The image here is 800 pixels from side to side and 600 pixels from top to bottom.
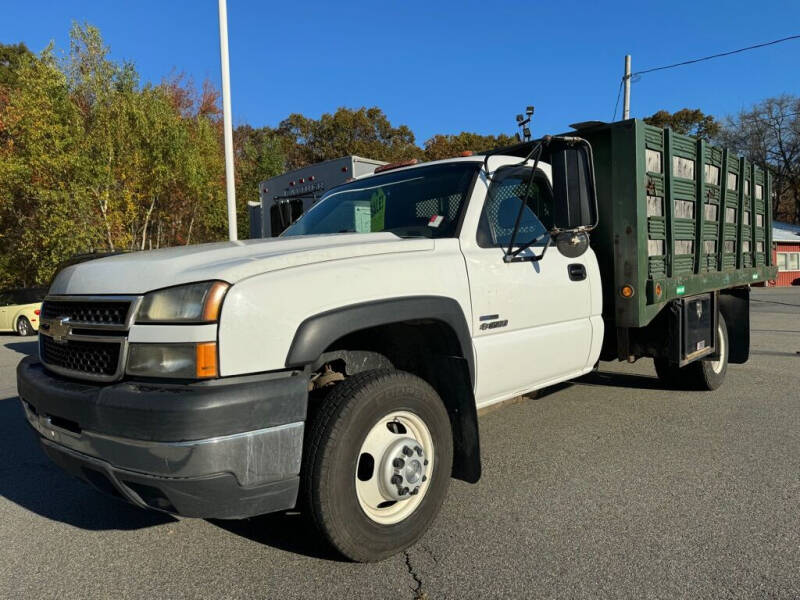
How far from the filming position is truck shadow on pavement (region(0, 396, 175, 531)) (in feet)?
10.8

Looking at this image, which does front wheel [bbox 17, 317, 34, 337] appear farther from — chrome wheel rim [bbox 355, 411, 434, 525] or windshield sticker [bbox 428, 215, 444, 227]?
chrome wheel rim [bbox 355, 411, 434, 525]

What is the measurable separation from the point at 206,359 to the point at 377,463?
95cm

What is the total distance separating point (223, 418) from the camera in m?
2.13

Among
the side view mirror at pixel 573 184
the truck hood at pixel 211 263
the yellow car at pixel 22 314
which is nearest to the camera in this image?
the truck hood at pixel 211 263

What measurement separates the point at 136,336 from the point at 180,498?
654 mm

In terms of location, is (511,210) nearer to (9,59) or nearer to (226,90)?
(226,90)

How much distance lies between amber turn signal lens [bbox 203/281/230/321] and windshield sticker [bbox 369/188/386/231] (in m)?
1.60

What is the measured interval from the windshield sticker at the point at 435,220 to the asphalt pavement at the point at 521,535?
1637 mm

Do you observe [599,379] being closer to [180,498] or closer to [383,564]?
[383,564]

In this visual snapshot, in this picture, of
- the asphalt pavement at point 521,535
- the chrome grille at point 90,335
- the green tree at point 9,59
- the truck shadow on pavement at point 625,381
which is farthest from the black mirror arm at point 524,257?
the green tree at point 9,59

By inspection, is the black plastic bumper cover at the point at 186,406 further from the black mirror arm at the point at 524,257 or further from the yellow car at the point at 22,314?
the yellow car at the point at 22,314

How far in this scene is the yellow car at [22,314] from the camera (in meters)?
14.8

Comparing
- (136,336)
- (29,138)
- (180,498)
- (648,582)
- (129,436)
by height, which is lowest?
(648,582)

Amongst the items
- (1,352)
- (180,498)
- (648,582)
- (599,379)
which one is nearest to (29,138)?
(1,352)
